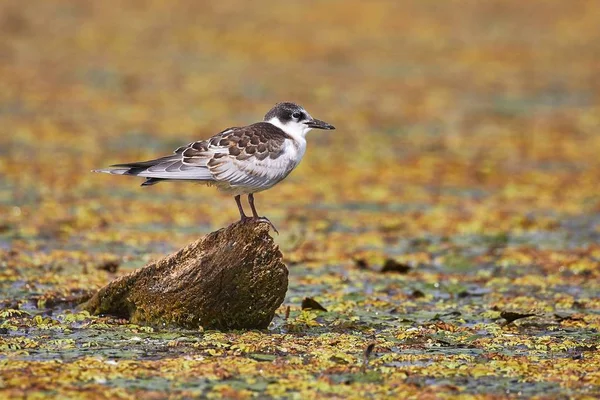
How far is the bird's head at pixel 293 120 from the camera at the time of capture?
28.6 feet

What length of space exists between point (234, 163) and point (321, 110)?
11.1 metres

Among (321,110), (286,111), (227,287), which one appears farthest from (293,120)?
(321,110)

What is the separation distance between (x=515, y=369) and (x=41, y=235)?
19.8ft

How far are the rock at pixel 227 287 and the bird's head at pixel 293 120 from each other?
101 cm

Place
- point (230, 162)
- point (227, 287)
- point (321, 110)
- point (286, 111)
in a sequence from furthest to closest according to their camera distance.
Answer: point (321, 110), point (286, 111), point (230, 162), point (227, 287)

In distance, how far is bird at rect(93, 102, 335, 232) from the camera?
8070 mm

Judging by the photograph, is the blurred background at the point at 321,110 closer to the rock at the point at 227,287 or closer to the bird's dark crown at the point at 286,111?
the bird's dark crown at the point at 286,111

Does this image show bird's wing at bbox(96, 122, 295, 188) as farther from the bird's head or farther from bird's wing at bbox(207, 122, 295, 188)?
the bird's head

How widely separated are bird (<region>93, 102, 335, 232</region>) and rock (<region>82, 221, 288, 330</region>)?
210mm

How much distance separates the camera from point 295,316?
8.73 metres

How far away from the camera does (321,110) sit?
1922 cm

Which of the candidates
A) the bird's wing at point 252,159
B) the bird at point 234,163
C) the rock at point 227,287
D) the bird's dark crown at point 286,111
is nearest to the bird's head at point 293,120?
the bird's dark crown at point 286,111

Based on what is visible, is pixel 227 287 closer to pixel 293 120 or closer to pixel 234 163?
pixel 234 163

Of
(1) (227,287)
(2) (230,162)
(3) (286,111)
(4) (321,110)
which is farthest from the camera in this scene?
(4) (321,110)
